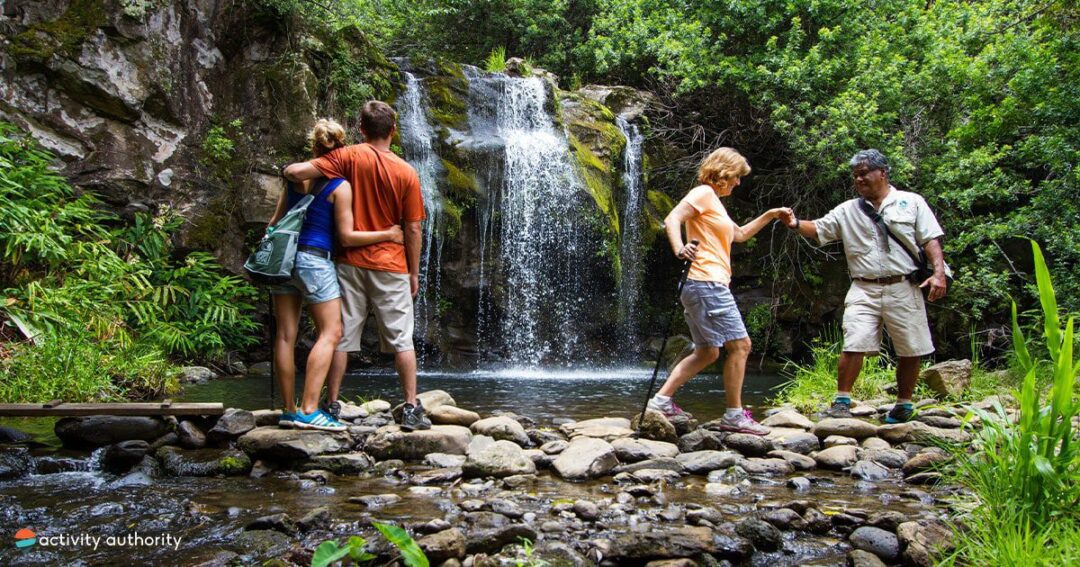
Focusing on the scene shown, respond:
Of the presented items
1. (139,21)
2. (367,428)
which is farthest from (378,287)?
(139,21)

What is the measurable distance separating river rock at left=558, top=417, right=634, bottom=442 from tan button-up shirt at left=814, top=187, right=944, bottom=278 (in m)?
1.90

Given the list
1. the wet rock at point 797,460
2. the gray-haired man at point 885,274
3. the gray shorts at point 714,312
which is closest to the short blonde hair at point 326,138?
the gray shorts at point 714,312

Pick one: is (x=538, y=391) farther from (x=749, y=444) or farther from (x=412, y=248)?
(x=412, y=248)

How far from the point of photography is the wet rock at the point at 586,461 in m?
3.47

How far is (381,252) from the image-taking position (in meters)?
3.90

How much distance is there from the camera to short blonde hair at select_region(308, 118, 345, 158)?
3.88m

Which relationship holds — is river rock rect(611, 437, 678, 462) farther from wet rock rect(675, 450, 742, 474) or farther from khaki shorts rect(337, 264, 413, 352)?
khaki shorts rect(337, 264, 413, 352)

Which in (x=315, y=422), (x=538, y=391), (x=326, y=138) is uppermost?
(x=326, y=138)

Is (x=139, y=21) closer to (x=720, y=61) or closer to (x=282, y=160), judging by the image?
(x=282, y=160)

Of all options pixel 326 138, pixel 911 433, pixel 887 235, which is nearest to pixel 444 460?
pixel 326 138

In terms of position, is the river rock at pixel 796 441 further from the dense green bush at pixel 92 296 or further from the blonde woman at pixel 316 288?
the dense green bush at pixel 92 296

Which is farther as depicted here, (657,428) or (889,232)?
(889,232)

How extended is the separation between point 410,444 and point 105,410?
177 centimetres

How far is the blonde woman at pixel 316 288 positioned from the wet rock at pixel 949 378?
4928 mm
